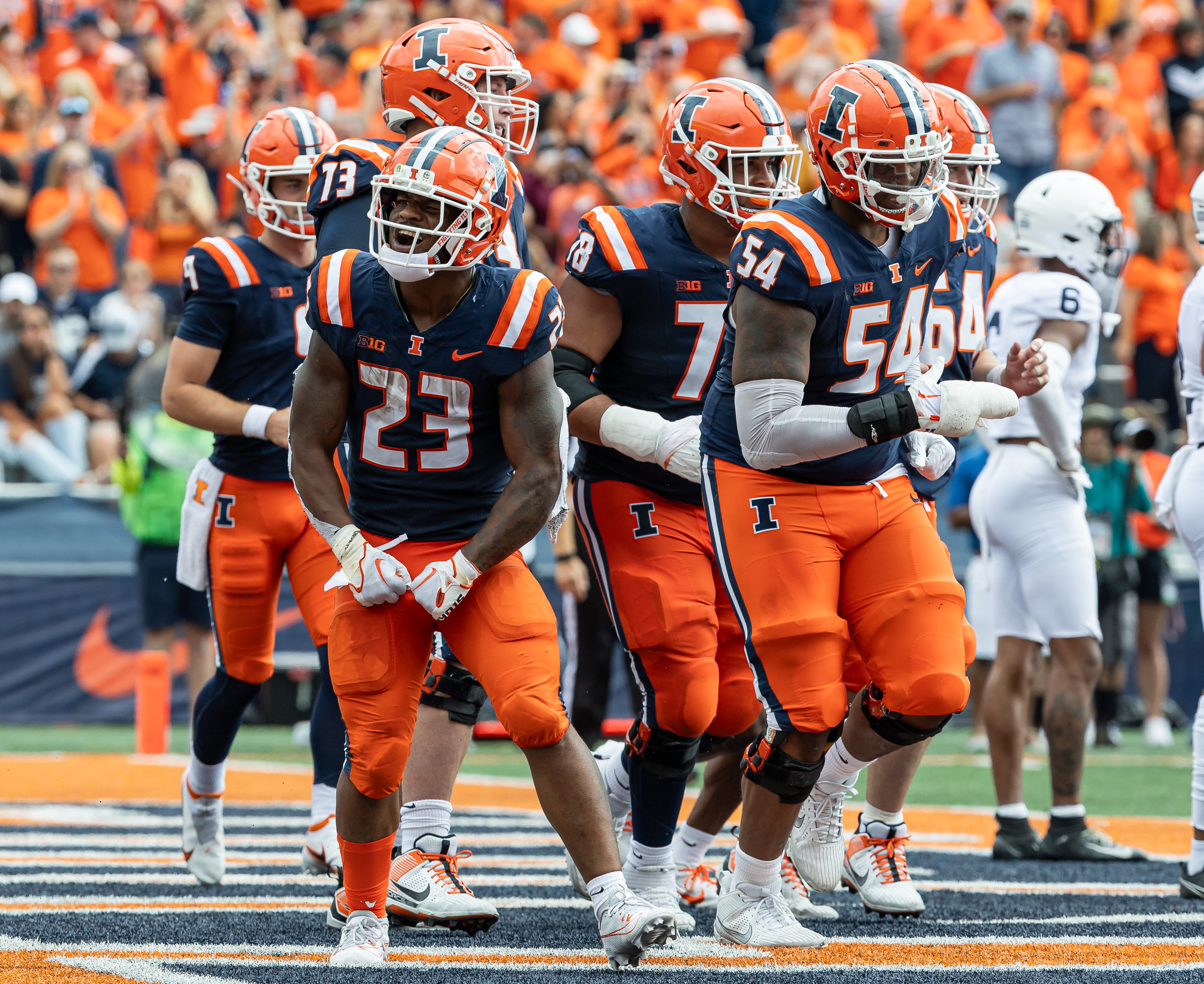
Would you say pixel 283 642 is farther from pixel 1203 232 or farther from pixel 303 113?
pixel 1203 232

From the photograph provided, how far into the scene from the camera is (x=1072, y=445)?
5.51 m

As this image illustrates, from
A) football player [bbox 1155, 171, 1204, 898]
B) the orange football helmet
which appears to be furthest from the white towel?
football player [bbox 1155, 171, 1204, 898]

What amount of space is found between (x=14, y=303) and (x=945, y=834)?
731cm

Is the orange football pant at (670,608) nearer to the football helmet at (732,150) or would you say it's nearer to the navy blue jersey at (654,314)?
the navy blue jersey at (654,314)

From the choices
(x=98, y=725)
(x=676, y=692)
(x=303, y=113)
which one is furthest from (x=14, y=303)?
(x=676, y=692)

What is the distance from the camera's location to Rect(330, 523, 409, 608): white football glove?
3.66 metres

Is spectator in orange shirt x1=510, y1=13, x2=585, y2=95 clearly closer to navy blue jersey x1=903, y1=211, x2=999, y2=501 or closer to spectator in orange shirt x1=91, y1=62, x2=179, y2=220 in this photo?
spectator in orange shirt x1=91, y1=62, x2=179, y2=220

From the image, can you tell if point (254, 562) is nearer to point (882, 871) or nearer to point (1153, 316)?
point (882, 871)

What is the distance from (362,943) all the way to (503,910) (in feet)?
2.76

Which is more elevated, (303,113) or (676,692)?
(303,113)

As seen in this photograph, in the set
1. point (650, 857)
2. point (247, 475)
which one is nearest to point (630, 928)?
point (650, 857)

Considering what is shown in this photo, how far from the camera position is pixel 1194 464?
502 centimetres

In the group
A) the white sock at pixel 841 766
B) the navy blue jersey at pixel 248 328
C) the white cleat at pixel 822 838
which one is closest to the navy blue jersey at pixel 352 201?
the navy blue jersey at pixel 248 328

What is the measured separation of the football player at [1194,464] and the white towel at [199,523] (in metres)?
2.77
